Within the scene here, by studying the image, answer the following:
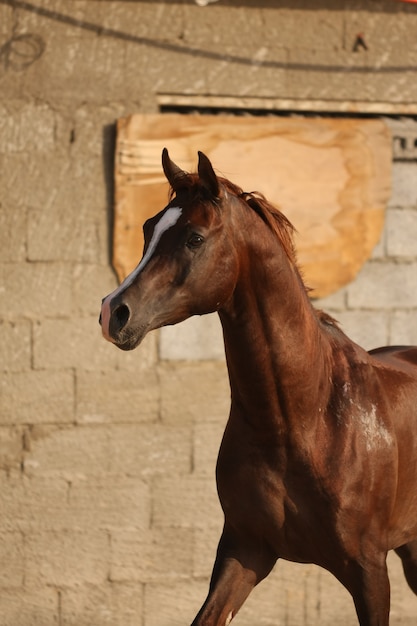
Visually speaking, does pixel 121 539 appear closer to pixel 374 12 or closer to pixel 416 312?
pixel 416 312

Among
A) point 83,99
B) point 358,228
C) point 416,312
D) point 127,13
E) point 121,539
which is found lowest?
point 121,539

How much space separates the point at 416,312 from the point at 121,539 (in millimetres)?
1973


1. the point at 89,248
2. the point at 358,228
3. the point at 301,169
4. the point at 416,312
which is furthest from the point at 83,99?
the point at 416,312

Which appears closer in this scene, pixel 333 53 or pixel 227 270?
pixel 227 270

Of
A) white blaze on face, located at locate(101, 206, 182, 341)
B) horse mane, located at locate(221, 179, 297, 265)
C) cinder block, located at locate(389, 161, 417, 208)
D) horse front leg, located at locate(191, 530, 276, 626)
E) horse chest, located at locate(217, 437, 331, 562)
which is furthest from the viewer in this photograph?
cinder block, located at locate(389, 161, 417, 208)

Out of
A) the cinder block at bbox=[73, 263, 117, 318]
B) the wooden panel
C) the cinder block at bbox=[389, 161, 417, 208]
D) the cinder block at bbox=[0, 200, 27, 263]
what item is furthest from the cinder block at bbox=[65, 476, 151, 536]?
the cinder block at bbox=[389, 161, 417, 208]

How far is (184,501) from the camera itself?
6.20 meters

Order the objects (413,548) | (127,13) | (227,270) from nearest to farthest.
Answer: (227,270) → (413,548) → (127,13)

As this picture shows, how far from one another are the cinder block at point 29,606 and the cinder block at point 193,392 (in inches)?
42.3

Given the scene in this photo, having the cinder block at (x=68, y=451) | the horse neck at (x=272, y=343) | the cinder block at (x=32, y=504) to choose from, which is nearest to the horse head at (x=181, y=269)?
the horse neck at (x=272, y=343)

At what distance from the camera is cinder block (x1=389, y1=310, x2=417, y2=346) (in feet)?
21.1

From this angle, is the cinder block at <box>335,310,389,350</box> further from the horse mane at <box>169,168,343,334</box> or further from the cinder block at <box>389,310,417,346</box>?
the horse mane at <box>169,168,343,334</box>

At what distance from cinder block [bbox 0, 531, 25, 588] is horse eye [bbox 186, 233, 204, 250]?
9.78 feet

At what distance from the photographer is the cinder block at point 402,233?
6363 millimetres
